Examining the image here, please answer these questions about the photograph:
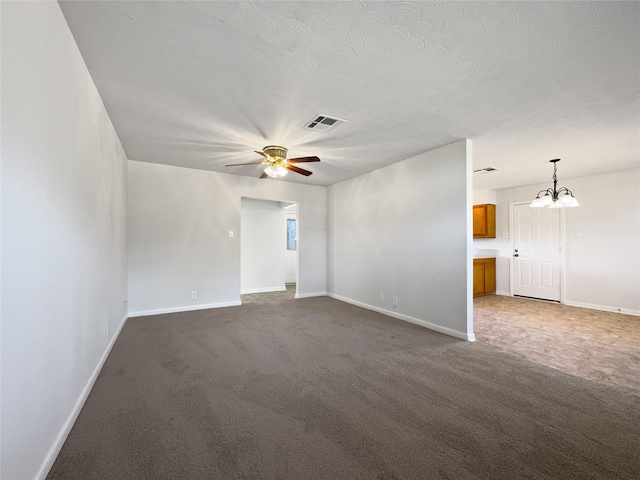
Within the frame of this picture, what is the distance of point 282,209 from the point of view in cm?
761

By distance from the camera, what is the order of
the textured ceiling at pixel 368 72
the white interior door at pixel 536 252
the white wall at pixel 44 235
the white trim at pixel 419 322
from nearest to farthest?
1. the white wall at pixel 44 235
2. the textured ceiling at pixel 368 72
3. the white trim at pixel 419 322
4. the white interior door at pixel 536 252

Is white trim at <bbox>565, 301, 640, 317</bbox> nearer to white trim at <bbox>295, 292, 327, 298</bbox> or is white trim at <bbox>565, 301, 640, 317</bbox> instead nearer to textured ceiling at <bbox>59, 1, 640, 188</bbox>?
textured ceiling at <bbox>59, 1, 640, 188</bbox>

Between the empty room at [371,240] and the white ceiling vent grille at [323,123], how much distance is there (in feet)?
0.13

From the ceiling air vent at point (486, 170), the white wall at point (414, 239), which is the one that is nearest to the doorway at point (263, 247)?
the white wall at point (414, 239)

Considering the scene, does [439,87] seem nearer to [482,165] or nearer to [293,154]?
[293,154]

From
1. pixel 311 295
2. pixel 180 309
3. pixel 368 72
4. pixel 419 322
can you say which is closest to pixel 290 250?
pixel 311 295

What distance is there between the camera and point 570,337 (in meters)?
3.66

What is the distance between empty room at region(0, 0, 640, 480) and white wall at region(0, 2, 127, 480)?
0.05ft

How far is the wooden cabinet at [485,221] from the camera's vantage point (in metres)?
6.81

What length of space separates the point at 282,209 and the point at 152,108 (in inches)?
192

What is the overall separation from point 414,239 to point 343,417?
2.98 m

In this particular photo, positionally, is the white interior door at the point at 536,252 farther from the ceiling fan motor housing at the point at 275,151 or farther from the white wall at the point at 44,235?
the white wall at the point at 44,235

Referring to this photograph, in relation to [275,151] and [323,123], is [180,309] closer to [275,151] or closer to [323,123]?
[275,151]

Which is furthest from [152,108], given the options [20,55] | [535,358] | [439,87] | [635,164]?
[635,164]
